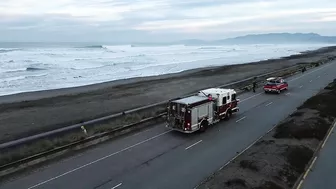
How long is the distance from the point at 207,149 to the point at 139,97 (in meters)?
21.8

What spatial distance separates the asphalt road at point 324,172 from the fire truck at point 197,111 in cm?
776

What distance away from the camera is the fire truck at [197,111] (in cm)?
2188

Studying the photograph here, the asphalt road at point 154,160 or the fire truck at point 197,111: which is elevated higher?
the fire truck at point 197,111

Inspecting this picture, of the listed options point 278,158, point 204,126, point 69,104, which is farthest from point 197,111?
point 69,104

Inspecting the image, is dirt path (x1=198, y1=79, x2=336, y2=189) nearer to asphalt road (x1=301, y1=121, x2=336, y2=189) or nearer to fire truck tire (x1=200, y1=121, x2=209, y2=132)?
asphalt road (x1=301, y1=121, x2=336, y2=189)

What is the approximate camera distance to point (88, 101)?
126 feet

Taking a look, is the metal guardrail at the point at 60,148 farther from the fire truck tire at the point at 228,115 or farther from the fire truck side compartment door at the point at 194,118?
the fire truck tire at the point at 228,115

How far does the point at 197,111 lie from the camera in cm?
2238

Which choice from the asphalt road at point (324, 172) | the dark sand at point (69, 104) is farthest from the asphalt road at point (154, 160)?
the dark sand at point (69, 104)

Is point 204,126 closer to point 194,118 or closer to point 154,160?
point 194,118

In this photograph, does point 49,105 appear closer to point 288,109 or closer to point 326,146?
point 288,109

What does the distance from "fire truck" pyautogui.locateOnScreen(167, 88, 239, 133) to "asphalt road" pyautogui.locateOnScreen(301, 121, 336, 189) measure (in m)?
7.76

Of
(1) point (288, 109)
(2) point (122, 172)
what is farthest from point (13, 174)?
(1) point (288, 109)

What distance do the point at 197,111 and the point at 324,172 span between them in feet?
29.5
